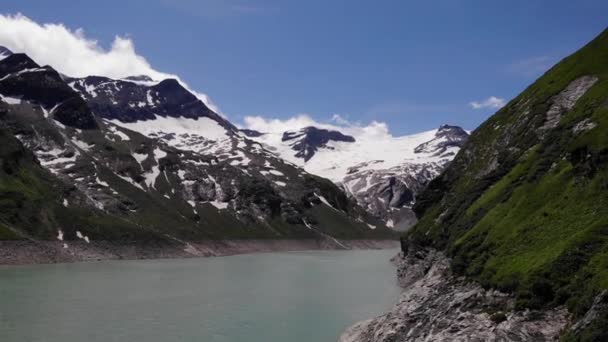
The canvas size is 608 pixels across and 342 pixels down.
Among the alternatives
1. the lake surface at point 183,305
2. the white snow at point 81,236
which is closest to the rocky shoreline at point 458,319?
the lake surface at point 183,305

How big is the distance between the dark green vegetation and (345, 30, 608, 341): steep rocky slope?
0.32 feet

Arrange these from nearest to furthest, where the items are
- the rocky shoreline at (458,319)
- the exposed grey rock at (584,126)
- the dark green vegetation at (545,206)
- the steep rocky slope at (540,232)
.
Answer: the rocky shoreline at (458,319)
the steep rocky slope at (540,232)
the dark green vegetation at (545,206)
the exposed grey rock at (584,126)

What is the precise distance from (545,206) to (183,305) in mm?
51653

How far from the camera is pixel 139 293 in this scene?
292 ft

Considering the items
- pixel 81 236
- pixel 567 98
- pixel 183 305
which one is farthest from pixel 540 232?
pixel 81 236

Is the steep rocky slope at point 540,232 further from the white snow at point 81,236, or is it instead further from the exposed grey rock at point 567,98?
the white snow at point 81,236

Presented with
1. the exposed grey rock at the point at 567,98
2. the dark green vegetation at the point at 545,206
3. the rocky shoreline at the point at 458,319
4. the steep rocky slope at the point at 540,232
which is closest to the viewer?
the rocky shoreline at the point at 458,319

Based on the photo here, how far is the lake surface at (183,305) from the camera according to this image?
56625 millimetres

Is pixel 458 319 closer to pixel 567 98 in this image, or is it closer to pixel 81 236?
pixel 567 98

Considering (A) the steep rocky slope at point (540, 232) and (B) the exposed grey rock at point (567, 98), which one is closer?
(A) the steep rocky slope at point (540, 232)

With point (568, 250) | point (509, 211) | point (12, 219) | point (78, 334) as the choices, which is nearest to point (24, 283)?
point (78, 334)

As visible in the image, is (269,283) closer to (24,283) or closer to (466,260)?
(24,283)

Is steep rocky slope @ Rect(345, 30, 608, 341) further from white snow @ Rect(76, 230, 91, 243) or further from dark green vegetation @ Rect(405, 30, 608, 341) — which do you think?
white snow @ Rect(76, 230, 91, 243)

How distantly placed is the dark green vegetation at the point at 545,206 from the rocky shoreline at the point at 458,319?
3.55 ft
